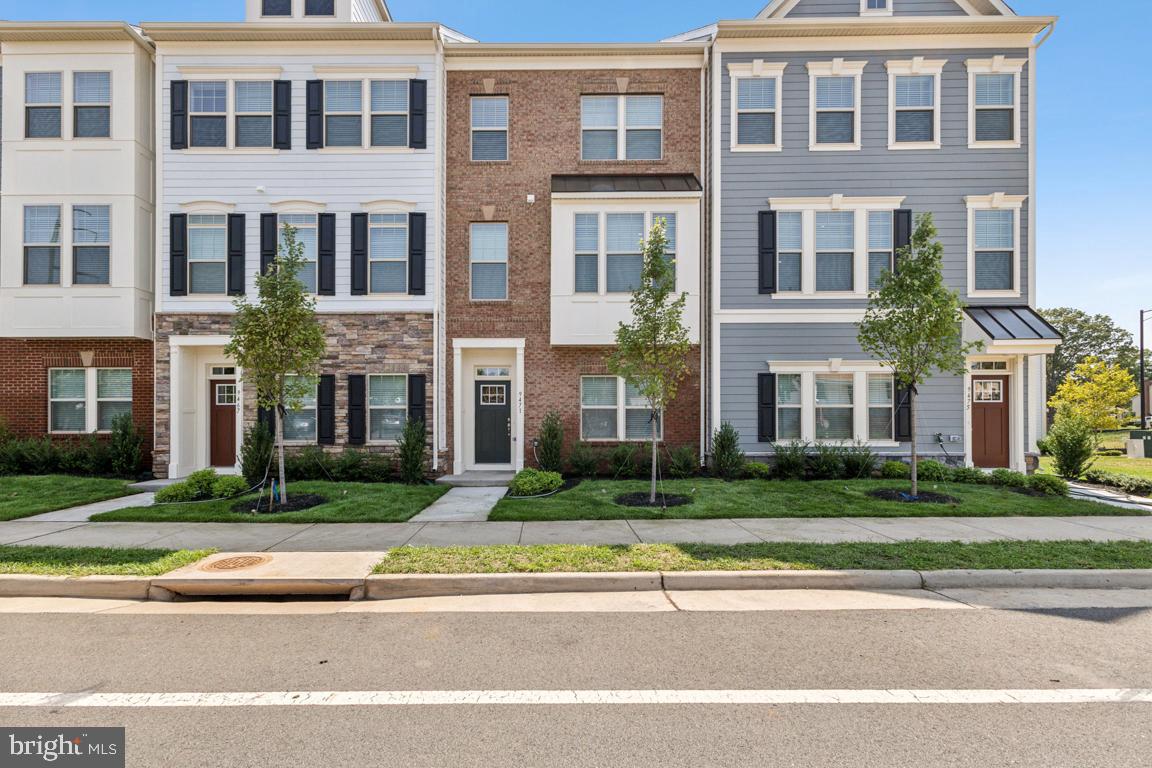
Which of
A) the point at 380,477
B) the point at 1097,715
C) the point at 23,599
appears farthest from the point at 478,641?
the point at 380,477

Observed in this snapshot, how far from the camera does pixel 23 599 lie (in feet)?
18.8

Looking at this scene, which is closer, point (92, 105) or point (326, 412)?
point (92, 105)

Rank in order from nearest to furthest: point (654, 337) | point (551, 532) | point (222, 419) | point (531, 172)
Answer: point (551, 532) < point (654, 337) < point (531, 172) < point (222, 419)

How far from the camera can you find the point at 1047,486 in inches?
421

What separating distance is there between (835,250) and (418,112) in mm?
10134

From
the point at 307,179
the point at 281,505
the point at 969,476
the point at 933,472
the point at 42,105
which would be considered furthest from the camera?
the point at 307,179

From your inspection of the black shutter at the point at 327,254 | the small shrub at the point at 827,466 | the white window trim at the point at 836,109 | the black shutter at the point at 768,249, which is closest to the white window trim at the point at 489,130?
the black shutter at the point at 327,254

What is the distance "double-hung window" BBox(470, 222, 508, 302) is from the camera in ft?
44.3

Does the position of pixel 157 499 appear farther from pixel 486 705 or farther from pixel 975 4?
pixel 975 4

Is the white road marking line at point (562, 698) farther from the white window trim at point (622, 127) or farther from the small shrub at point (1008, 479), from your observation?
the white window trim at point (622, 127)

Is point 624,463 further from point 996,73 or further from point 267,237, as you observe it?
point 996,73

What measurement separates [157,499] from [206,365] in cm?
472

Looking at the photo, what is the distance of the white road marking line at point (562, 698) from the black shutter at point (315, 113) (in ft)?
39.8

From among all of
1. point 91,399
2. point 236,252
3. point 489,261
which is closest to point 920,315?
point 489,261
